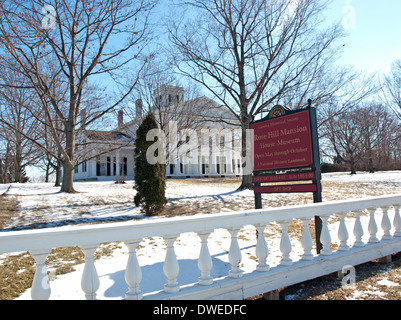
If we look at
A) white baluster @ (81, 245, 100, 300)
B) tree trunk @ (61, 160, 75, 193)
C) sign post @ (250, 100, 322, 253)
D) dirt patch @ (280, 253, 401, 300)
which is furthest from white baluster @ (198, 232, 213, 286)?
tree trunk @ (61, 160, 75, 193)

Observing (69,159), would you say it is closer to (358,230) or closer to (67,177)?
(67,177)

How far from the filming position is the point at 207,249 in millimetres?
2834

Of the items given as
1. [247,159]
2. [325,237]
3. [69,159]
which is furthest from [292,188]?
[247,159]

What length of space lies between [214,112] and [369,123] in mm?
21115

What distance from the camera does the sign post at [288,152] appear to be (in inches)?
190

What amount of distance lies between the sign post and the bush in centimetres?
403

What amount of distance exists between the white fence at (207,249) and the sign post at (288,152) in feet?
2.30

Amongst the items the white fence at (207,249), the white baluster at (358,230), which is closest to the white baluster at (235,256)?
the white fence at (207,249)

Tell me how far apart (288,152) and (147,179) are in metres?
5.13

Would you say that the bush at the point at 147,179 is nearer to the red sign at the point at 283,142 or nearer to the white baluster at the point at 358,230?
the red sign at the point at 283,142

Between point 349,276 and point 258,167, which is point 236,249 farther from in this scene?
point 258,167

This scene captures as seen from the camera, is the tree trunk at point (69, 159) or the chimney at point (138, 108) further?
the chimney at point (138, 108)

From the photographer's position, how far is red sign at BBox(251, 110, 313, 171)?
494cm

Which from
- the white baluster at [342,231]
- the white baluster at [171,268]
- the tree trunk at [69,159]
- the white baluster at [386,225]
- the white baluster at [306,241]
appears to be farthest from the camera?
the tree trunk at [69,159]
